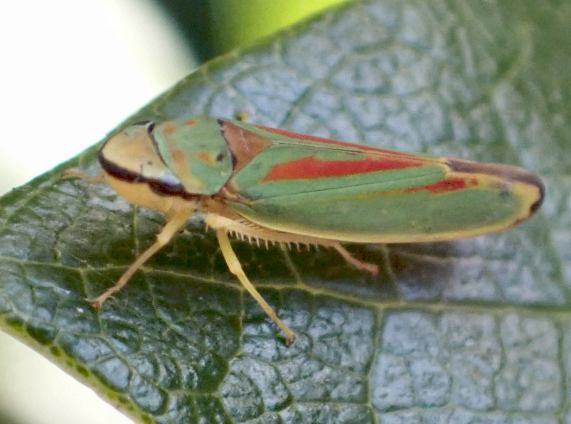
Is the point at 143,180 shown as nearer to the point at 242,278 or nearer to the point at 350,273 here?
the point at 242,278

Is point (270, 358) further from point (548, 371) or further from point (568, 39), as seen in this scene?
point (568, 39)

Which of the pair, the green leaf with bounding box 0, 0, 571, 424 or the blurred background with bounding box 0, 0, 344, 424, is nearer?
the green leaf with bounding box 0, 0, 571, 424

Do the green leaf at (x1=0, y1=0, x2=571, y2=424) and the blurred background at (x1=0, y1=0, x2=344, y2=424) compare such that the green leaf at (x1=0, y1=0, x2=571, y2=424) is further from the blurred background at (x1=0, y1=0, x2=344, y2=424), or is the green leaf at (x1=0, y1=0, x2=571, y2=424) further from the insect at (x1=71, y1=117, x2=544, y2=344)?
the blurred background at (x1=0, y1=0, x2=344, y2=424)

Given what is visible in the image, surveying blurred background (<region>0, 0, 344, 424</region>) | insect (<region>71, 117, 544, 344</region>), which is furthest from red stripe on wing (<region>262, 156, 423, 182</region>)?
blurred background (<region>0, 0, 344, 424</region>)

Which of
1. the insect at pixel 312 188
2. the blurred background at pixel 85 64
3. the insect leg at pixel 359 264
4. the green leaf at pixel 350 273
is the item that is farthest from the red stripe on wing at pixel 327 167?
the blurred background at pixel 85 64

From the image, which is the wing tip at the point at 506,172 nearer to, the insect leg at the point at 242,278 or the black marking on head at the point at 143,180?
the insect leg at the point at 242,278

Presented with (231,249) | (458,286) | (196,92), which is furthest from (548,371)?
(196,92)
